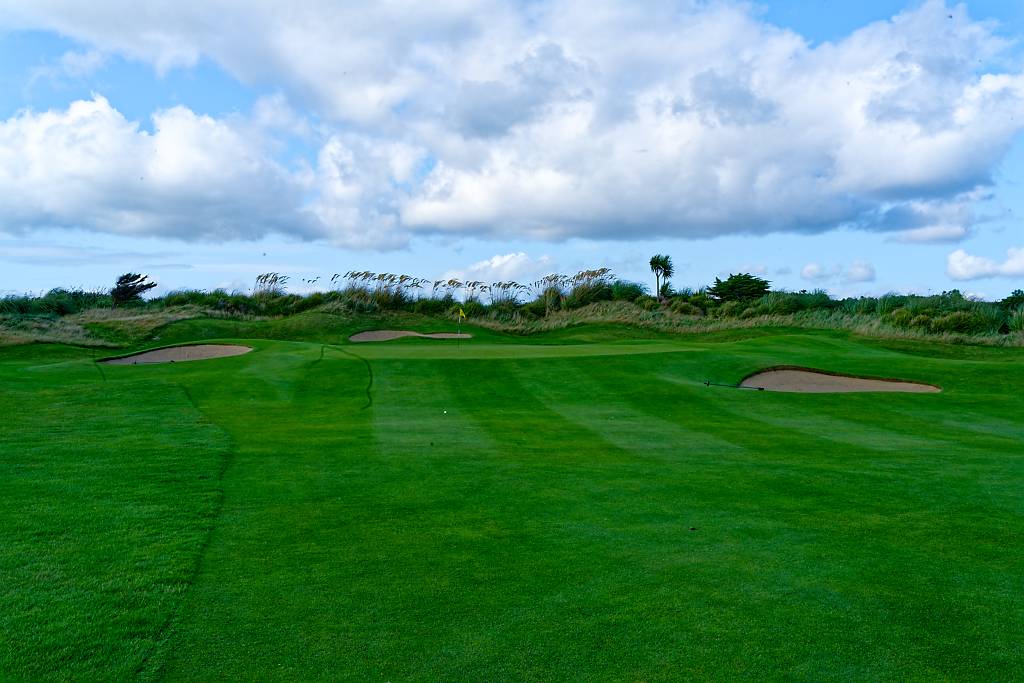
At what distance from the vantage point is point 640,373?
63.5 ft

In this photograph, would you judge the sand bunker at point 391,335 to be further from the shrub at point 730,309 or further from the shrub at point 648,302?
the shrub at point 730,309

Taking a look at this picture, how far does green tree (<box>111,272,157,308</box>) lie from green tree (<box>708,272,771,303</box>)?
33576 millimetres

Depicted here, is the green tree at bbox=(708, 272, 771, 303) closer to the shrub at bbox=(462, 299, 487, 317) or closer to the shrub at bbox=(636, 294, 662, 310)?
the shrub at bbox=(636, 294, 662, 310)

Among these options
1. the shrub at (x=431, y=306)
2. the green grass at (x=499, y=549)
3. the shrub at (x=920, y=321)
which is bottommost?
the green grass at (x=499, y=549)

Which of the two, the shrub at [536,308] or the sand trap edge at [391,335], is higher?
the shrub at [536,308]

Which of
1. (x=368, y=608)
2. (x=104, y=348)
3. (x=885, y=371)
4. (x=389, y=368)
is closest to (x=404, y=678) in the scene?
(x=368, y=608)

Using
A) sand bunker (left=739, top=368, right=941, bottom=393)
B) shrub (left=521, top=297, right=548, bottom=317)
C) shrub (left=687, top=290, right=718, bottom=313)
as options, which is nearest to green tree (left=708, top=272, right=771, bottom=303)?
shrub (left=687, top=290, right=718, bottom=313)

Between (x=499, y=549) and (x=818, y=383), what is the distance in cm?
Result: 1600

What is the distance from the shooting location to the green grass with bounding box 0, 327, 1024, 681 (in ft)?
14.3

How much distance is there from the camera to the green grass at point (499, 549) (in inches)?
171

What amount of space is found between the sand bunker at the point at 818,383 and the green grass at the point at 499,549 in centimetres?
553

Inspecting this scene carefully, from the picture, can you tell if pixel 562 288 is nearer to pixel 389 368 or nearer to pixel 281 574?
pixel 389 368

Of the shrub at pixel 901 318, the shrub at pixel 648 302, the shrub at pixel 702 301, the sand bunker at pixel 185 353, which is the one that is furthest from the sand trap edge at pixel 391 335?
the shrub at pixel 901 318

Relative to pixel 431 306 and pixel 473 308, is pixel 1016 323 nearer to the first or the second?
pixel 473 308
